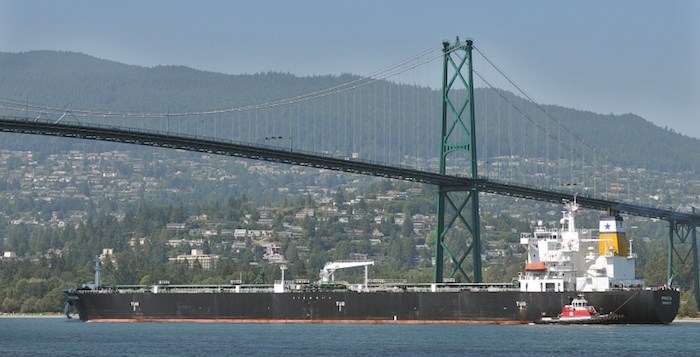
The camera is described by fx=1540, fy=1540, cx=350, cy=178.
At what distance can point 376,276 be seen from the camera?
157m

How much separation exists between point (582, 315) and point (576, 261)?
13.8 ft

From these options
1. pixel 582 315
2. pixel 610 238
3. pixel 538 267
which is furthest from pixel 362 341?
pixel 610 238

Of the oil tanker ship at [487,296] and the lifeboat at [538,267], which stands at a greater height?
the lifeboat at [538,267]

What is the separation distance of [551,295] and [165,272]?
230 ft

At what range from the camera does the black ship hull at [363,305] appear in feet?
228

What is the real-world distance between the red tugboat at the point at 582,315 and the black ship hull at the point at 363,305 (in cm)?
33

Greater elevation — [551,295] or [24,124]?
[24,124]

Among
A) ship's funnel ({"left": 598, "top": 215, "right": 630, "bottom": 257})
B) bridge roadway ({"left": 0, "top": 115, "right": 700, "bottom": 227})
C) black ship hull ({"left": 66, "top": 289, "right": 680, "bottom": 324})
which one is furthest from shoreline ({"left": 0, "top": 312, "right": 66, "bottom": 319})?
ship's funnel ({"left": 598, "top": 215, "right": 630, "bottom": 257})

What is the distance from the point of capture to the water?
53.6 m

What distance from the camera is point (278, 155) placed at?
81375 millimetres

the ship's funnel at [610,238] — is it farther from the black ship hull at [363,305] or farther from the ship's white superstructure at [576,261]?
the black ship hull at [363,305]

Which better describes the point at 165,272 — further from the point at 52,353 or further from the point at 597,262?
the point at 52,353

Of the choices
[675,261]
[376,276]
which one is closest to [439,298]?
[675,261]

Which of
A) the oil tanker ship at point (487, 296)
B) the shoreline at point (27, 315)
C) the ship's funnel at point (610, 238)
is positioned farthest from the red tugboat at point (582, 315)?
the shoreline at point (27, 315)
